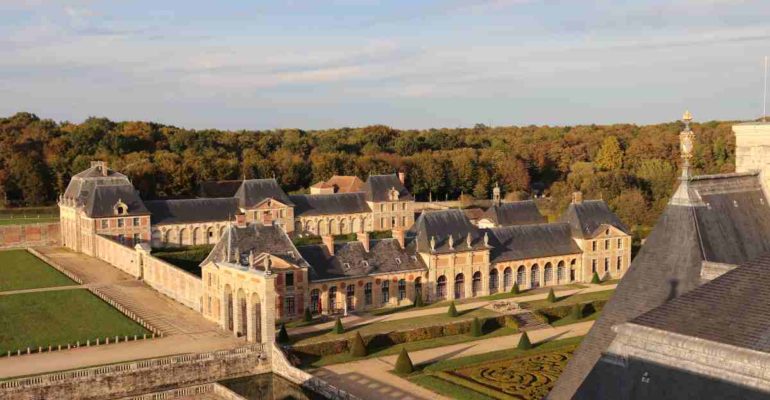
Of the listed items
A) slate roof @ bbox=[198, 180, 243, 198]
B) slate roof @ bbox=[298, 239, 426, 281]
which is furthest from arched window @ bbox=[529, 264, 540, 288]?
slate roof @ bbox=[198, 180, 243, 198]

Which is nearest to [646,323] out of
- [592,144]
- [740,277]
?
[740,277]

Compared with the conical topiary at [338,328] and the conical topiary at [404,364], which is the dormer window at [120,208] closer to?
the conical topiary at [338,328]

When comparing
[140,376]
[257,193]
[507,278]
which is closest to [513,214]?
[507,278]

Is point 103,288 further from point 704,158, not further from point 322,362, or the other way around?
point 704,158

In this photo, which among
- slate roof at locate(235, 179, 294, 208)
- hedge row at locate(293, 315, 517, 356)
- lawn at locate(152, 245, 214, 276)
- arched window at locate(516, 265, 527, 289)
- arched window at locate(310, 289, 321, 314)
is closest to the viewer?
hedge row at locate(293, 315, 517, 356)

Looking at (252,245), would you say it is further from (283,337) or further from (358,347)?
(358,347)

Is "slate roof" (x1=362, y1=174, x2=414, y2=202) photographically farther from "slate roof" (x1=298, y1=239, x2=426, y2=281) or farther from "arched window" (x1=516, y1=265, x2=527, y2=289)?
"slate roof" (x1=298, y1=239, x2=426, y2=281)
